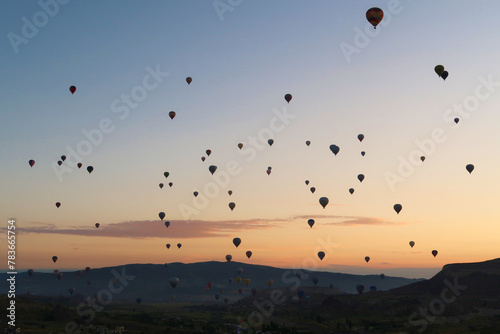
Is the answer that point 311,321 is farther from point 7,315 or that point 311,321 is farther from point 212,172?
point 7,315

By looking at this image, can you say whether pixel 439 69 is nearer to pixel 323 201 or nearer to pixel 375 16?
pixel 375 16

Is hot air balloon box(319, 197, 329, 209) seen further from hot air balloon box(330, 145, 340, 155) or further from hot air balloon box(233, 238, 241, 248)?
hot air balloon box(233, 238, 241, 248)

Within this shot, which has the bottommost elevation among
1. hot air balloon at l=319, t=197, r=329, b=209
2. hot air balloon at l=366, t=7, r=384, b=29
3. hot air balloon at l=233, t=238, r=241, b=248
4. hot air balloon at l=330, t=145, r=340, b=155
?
hot air balloon at l=233, t=238, r=241, b=248

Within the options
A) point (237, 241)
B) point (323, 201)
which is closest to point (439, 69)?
point (323, 201)

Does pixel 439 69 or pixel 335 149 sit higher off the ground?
pixel 439 69

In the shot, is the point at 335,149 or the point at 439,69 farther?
the point at 335,149

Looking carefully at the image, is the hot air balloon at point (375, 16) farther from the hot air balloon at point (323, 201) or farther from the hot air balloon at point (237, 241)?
the hot air balloon at point (237, 241)

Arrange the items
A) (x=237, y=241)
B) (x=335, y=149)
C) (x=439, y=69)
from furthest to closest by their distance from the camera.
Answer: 1. (x=237, y=241)
2. (x=335, y=149)
3. (x=439, y=69)

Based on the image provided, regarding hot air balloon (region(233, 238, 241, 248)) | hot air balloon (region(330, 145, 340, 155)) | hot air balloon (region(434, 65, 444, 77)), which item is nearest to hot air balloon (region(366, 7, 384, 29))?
hot air balloon (region(434, 65, 444, 77))
